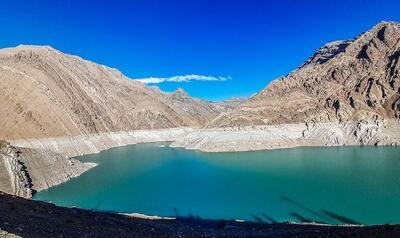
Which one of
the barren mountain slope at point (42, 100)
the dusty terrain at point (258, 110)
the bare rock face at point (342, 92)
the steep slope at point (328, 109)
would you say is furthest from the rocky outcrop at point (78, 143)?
the bare rock face at point (342, 92)

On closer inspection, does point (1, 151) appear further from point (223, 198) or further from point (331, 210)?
point (331, 210)

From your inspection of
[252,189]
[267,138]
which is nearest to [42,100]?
[267,138]

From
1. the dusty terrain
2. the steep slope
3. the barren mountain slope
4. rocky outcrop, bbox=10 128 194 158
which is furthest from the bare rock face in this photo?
the barren mountain slope

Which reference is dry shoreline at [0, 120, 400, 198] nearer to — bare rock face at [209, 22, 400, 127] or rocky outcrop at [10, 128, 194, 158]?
rocky outcrop at [10, 128, 194, 158]

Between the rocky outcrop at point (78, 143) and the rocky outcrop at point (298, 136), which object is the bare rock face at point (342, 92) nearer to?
the rocky outcrop at point (298, 136)

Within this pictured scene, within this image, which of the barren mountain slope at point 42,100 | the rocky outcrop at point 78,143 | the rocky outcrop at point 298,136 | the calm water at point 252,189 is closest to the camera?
the calm water at point 252,189

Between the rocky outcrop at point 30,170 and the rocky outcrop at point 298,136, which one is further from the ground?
the rocky outcrop at point 298,136
